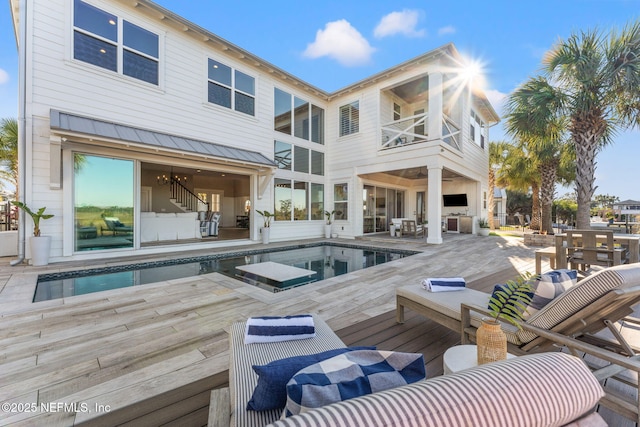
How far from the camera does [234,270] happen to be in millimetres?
5613

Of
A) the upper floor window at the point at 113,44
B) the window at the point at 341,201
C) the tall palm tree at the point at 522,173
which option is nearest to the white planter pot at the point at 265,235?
the window at the point at 341,201

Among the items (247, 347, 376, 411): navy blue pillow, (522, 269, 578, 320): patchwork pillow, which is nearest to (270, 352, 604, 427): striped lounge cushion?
(247, 347, 376, 411): navy blue pillow

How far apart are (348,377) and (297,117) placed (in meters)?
10.6

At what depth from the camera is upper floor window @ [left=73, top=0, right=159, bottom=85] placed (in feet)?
19.7

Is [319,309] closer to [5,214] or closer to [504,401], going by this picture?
[504,401]

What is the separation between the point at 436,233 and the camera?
880 cm

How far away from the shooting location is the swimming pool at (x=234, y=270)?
4434mm

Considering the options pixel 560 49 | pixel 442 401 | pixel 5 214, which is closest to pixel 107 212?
pixel 5 214

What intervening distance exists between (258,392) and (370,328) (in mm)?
2062

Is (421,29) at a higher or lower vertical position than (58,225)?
higher

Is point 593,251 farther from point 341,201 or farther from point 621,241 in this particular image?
point 341,201

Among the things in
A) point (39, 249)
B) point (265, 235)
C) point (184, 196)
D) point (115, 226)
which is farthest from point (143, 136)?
point (184, 196)

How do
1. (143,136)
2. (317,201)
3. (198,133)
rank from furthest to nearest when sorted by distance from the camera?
(317,201), (198,133), (143,136)

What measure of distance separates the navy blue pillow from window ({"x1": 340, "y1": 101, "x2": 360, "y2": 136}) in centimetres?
1044
